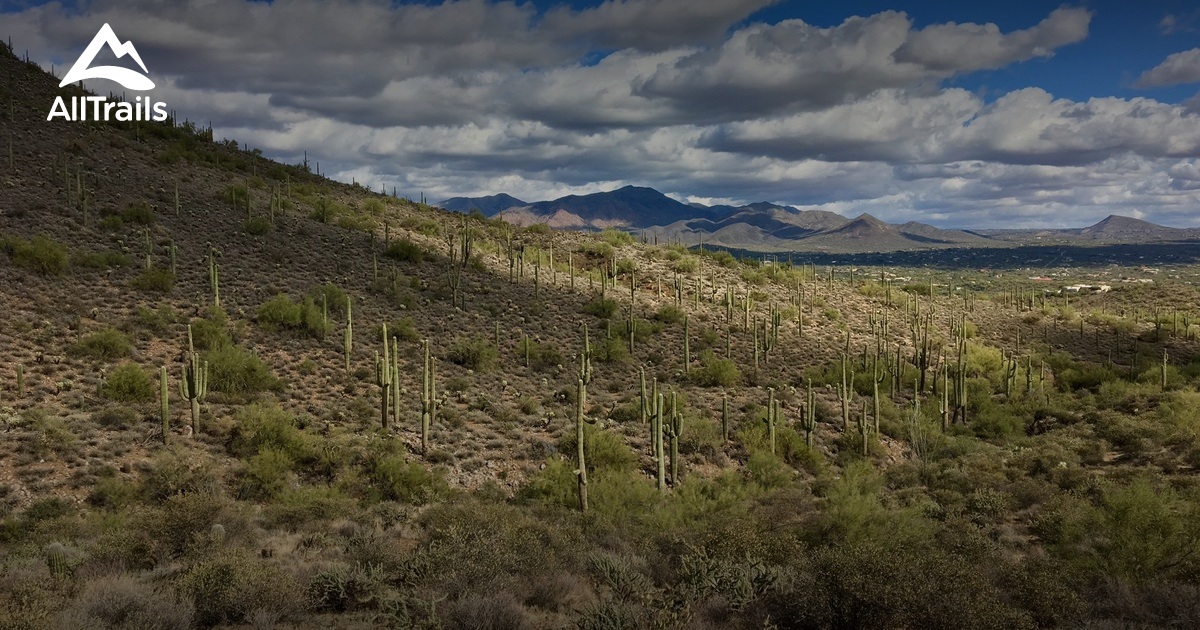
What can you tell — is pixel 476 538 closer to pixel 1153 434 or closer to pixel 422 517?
pixel 422 517

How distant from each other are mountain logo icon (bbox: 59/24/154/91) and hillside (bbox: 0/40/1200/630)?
4442 millimetres

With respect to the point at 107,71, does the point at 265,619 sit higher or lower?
lower

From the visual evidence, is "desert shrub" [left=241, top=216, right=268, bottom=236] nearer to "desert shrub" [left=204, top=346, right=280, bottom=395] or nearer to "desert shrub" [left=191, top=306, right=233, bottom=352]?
"desert shrub" [left=191, top=306, right=233, bottom=352]

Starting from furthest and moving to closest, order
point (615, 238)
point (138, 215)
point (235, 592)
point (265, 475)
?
point (615, 238) < point (138, 215) < point (265, 475) < point (235, 592)

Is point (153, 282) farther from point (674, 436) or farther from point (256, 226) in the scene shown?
point (674, 436)

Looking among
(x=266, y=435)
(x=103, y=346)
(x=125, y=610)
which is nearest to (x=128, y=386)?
(x=103, y=346)

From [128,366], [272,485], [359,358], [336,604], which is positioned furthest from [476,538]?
[359,358]

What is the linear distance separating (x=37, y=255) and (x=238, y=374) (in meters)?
12.1

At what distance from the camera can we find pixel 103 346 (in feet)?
76.0

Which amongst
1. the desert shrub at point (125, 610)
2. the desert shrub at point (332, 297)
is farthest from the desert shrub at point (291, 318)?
the desert shrub at point (125, 610)

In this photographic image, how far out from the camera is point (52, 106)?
158 ft

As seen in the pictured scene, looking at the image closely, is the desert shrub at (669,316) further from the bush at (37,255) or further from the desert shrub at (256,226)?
the bush at (37,255)

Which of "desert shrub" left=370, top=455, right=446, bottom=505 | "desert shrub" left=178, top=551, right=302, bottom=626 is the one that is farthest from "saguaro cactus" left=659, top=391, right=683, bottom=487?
"desert shrub" left=178, top=551, right=302, bottom=626

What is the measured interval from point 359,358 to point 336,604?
→ 19170 mm
